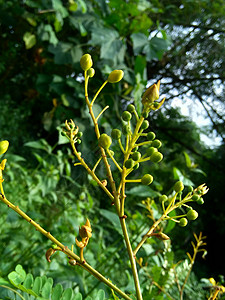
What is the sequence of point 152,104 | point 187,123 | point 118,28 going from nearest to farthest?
point 152,104 < point 118,28 < point 187,123

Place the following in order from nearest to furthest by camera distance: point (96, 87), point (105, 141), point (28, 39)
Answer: point (105, 141) → point (96, 87) → point (28, 39)

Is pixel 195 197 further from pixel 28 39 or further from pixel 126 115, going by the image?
pixel 28 39

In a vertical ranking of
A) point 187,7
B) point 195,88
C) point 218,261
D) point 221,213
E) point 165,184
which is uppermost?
point 187,7

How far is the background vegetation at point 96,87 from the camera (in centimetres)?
86

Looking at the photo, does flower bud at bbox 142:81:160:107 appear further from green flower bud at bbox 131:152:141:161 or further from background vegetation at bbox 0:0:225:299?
background vegetation at bbox 0:0:225:299

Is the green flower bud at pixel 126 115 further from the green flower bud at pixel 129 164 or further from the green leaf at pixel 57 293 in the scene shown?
the green leaf at pixel 57 293

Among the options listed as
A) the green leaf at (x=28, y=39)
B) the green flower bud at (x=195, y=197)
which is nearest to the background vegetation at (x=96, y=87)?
the green leaf at (x=28, y=39)

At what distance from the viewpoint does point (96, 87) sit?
3.37 ft


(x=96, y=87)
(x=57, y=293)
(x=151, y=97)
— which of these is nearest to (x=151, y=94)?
(x=151, y=97)

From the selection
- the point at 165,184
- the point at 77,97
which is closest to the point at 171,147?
the point at 165,184

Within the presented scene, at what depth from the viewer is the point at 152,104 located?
0.20 metres

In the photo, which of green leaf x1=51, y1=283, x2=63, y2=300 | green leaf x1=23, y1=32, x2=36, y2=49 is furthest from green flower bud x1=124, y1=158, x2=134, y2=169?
green leaf x1=23, y1=32, x2=36, y2=49

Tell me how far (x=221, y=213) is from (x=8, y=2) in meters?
1.90

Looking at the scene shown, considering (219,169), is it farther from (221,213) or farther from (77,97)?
(77,97)
